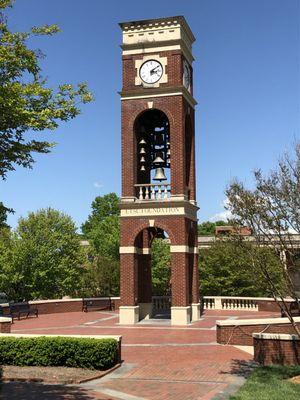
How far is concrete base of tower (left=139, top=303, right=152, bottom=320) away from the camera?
26.7m

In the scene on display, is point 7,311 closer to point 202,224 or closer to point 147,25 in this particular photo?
point 147,25

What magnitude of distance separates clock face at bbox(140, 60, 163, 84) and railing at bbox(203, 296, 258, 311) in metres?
14.7

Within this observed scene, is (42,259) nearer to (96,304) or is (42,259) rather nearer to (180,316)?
(96,304)

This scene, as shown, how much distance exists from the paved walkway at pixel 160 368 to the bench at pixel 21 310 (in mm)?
3748

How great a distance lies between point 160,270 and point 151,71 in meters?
20.5

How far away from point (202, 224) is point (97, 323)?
223 feet

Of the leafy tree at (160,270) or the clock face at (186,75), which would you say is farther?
the leafy tree at (160,270)

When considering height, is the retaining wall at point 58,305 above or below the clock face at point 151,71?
below

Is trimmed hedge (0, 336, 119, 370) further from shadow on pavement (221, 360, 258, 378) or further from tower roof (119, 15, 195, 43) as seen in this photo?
tower roof (119, 15, 195, 43)

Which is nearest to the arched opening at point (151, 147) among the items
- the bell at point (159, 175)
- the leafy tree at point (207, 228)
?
the bell at point (159, 175)

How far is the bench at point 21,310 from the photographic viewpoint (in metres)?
27.3

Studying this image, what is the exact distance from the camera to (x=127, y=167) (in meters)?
26.0

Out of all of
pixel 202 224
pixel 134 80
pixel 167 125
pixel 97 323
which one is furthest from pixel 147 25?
pixel 202 224

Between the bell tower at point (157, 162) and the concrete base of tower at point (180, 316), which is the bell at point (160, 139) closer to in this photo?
the bell tower at point (157, 162)
